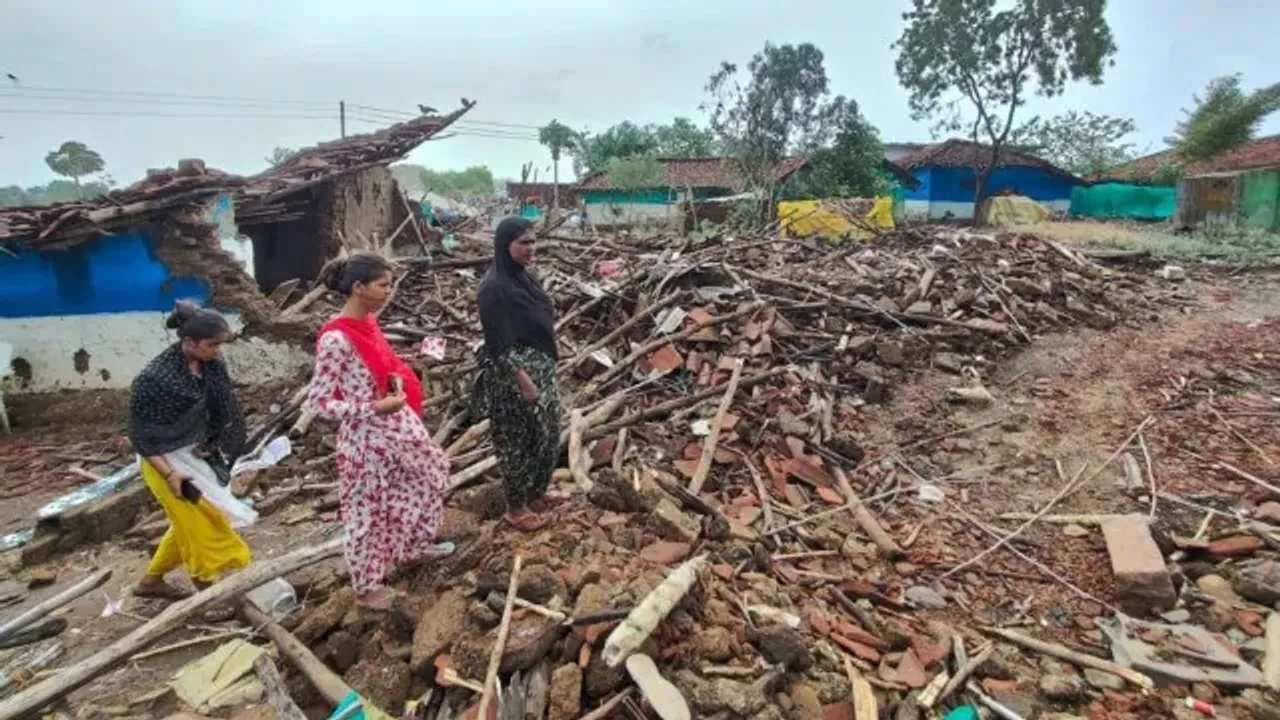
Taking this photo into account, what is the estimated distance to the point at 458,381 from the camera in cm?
686

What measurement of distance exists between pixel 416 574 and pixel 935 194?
33.0m

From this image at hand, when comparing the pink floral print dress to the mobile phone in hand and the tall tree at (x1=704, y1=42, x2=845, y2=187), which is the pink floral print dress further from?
the tall tree at (x1=704, y1=42, x2=845, y2=187)

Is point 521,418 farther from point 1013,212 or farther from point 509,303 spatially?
point 1013,212

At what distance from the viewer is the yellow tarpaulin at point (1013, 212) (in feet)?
75.7

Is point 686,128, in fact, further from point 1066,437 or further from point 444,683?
point 444,683

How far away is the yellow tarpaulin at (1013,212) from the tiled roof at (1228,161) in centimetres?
615

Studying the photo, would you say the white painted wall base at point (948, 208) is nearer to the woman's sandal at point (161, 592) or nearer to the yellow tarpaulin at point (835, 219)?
the yellow tarpaulin at point (835, 219)

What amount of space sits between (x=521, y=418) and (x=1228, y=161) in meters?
30.8

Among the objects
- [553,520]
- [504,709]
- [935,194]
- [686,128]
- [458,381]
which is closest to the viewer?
[504,709]

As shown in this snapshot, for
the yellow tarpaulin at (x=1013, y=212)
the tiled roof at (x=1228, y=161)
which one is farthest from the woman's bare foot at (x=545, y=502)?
the tiled roof at (x=1228, y=161)

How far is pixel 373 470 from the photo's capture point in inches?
133

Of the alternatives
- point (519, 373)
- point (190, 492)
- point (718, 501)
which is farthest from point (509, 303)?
point (718, 501)

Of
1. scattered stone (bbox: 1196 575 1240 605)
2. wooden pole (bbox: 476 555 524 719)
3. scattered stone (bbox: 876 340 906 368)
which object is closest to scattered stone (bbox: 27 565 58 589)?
wooden pole (bbox: 476 555 524 719)

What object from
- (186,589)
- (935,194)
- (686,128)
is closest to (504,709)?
(186,589)
